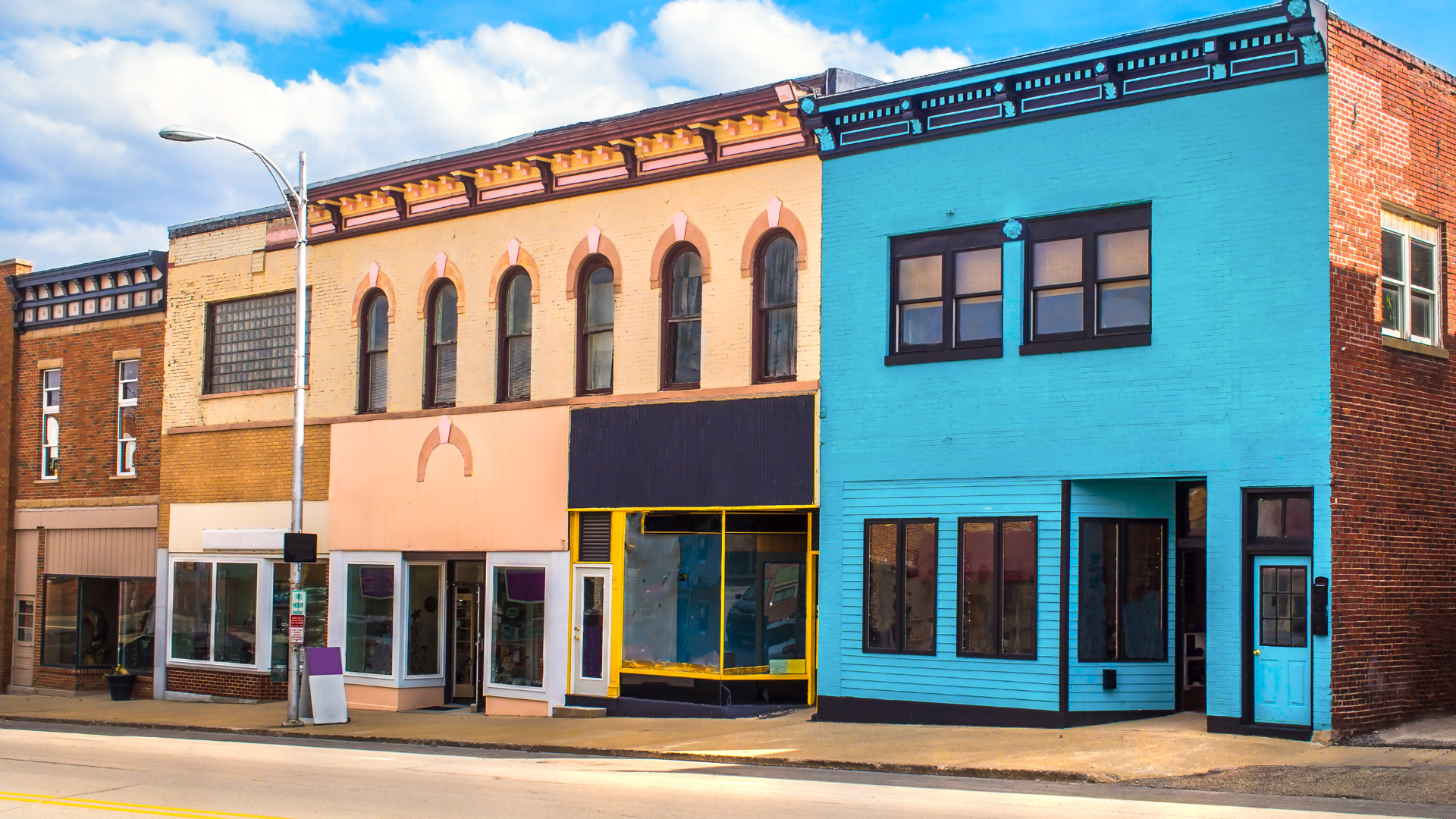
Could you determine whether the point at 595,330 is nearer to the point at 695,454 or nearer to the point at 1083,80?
the point at 695,454

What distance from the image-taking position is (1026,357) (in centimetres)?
1880

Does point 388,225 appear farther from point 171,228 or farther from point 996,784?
point 996,784

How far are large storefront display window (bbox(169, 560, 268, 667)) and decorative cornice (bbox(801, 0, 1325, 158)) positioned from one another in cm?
1429

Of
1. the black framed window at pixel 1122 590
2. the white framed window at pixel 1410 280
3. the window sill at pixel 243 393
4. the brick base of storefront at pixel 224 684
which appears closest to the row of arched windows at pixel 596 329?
the window sill at pixel 243 393

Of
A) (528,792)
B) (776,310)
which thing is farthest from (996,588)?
(528,792)

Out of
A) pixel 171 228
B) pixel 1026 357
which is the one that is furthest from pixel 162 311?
pixel 1026 357

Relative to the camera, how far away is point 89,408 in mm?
31859

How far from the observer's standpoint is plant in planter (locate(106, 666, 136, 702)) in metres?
29.5

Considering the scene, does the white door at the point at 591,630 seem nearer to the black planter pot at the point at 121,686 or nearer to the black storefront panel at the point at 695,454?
the black storefront panel at the point at 695,454

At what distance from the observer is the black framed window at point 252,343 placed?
28250 millimetres

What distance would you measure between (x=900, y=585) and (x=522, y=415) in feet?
23.8

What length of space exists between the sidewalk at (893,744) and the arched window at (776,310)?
4.77m

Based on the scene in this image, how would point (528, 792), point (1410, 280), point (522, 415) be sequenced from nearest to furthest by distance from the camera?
point (528, 792) < point (1410, 280) < point (522, 415)

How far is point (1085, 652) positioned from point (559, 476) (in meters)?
8.73
